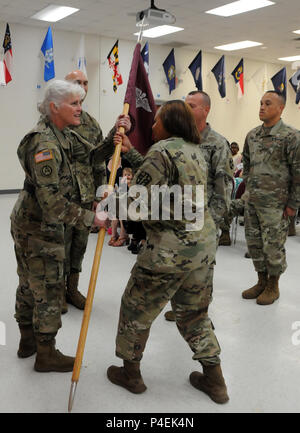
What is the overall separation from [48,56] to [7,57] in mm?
834

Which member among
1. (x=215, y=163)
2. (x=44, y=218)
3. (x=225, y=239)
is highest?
(x=215, y=163)

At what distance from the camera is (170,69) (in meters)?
11.3

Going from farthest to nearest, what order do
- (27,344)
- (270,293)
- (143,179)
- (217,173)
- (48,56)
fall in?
(48,56) → (270,293) → (217,173) → (27,344) → (143,179)

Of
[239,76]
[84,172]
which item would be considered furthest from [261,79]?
[84,172]

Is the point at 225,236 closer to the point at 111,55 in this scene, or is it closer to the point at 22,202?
the point at 22,202

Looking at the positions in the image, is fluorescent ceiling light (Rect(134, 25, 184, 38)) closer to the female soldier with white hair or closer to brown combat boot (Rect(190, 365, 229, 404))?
the female soldier with white hair

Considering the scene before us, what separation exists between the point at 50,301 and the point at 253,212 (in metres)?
2.02

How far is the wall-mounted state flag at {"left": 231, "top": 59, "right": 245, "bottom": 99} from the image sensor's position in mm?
12270

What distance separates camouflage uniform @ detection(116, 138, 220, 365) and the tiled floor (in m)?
0.26

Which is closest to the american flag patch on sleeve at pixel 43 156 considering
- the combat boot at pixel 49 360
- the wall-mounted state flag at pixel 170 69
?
the combat boot at pixel 49 360

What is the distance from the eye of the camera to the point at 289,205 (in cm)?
352

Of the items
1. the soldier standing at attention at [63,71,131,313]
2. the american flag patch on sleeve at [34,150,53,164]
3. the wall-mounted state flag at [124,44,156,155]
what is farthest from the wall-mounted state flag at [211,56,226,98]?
the american flag patch on sleeve at [34,150,53,164]

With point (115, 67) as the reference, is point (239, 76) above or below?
below

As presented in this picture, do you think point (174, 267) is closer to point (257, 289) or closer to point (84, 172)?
point (84, 172)
